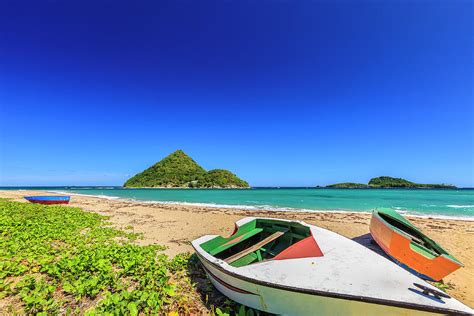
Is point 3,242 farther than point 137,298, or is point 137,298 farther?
point 3,242

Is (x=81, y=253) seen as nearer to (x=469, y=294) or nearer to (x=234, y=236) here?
(x=234, y=236)

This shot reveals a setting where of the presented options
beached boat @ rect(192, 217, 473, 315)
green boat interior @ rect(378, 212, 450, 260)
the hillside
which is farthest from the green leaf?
the hillside

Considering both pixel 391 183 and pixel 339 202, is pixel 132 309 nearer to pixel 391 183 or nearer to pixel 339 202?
pixel 339 202

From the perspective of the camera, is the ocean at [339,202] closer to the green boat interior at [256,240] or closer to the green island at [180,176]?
the green boat interior at [256,240]

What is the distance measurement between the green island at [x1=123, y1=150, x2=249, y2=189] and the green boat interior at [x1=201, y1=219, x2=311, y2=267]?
11409cm

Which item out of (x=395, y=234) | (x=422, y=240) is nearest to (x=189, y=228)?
(x=395, y=234)

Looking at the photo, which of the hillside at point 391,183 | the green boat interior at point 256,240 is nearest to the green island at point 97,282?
the green boat interior at point 256,240

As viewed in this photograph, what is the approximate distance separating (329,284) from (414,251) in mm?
4510

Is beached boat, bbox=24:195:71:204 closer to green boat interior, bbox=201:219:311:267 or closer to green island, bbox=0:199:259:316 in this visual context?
green island, bbox=0:199:259:316

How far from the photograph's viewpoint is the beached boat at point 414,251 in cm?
488

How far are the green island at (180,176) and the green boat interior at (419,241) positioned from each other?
113893 mm

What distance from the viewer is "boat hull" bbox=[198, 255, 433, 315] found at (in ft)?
7.69

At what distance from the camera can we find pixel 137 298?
356 cm

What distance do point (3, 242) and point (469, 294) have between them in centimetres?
1155
